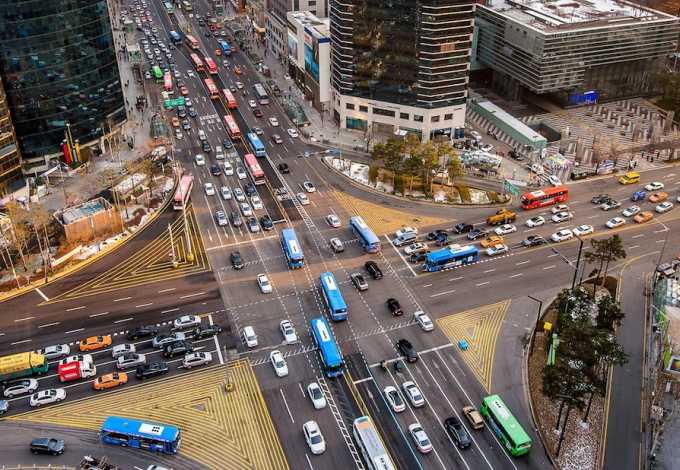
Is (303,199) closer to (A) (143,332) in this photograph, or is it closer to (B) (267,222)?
(B) (267,222)

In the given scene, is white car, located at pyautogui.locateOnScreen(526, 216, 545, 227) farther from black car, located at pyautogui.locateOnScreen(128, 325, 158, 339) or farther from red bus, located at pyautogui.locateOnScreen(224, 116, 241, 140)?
red bus, located at pyautogui.locateOnScreen(224, 116, 241, 140)

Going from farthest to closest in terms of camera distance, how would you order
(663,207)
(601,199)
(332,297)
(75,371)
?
(601,199) → (663,207) → (332,297) → (75,371)

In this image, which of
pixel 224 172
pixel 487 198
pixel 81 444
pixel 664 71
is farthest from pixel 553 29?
pixel 81 444

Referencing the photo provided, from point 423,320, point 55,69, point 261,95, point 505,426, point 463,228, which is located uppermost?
point 55,69

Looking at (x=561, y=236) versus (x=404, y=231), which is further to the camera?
(x=404, y=231)

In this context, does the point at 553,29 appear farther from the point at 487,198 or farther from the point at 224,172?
the point at 224,172

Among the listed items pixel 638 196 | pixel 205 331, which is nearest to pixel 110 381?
pixel 205 331

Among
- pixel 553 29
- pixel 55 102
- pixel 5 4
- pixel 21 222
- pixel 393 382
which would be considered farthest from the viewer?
pixel 553 29
